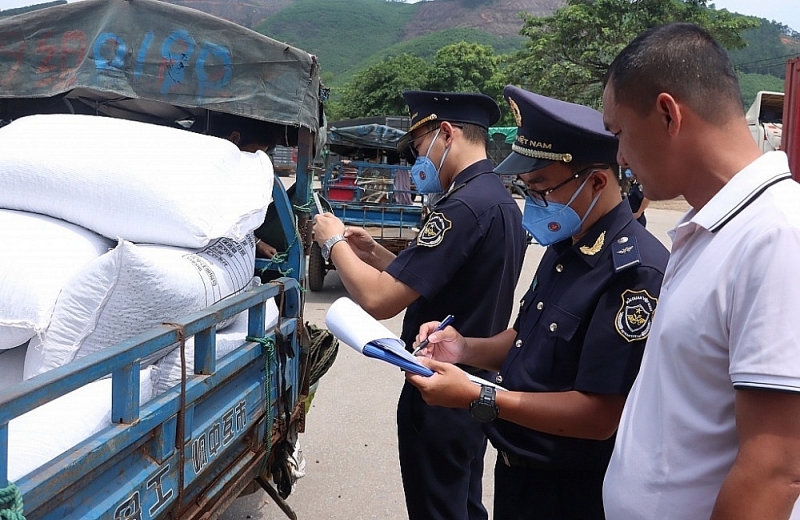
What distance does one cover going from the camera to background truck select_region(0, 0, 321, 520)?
142cm

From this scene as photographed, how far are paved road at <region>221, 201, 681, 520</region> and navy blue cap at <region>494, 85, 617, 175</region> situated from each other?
188 cm

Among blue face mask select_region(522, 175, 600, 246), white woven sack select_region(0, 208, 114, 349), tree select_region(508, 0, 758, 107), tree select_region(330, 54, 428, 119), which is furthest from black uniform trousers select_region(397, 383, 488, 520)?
tree select_region(330, 54, 428, 119)

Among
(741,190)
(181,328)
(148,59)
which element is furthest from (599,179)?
(148,59)

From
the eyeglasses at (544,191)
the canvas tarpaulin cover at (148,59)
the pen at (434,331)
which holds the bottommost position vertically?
the pen at (434,331)

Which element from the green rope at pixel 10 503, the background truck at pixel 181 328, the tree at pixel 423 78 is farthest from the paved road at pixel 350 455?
the tree at pixel 423 78

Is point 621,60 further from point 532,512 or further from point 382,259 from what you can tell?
point 382,259

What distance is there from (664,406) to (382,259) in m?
1.65

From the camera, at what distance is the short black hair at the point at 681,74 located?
1.03 m

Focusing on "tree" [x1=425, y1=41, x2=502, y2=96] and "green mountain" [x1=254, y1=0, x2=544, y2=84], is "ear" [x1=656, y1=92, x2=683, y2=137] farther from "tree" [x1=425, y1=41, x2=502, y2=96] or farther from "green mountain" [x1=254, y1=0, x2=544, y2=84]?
"green mountain" [x1=254, y1=0, x2=544, y2=84]

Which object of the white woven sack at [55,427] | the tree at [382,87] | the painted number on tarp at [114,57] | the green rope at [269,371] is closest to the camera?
the white woven sack at [55,427]

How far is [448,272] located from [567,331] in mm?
559

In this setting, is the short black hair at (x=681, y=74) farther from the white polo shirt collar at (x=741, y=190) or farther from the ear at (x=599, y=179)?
the ear at (x=599, y=179)

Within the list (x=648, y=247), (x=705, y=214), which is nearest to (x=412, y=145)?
(x=648, y=247)

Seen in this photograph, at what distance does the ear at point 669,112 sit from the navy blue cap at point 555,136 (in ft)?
1.75
